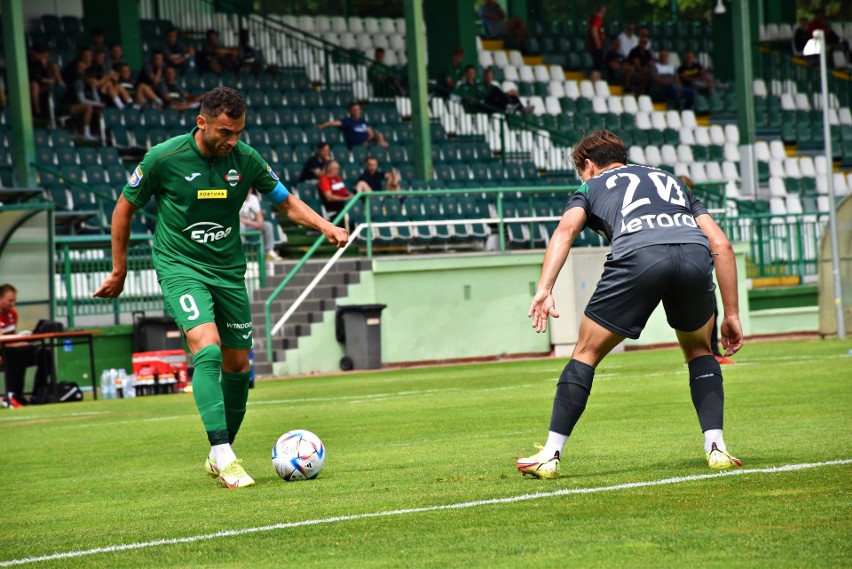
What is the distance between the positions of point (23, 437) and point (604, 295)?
25.9 ft

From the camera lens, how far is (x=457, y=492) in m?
7.04

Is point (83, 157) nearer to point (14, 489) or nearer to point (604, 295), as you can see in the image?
point (14, 489)

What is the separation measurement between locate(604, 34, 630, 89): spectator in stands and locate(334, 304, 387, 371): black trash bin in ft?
48.5

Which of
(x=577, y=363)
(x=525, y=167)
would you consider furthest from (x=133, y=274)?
(x=577, y=363)

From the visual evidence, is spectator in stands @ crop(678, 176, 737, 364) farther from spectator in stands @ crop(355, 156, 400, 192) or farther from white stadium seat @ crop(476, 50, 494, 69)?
white stadium seat @ crop(476, 50, 494, 69)

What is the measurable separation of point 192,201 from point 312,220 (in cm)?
79

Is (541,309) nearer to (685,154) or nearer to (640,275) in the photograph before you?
(640,275)

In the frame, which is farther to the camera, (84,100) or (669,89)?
(669,89)

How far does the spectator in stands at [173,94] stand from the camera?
1103 inches

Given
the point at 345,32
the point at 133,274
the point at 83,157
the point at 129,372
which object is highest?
the point at 345,32

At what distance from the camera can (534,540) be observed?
5406 mm

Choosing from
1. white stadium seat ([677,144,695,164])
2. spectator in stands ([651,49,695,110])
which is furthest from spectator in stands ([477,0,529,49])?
white stadium seat ([677,144,695,164])

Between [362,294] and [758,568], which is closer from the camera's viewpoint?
[758,568]

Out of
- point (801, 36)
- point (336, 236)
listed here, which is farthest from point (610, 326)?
point (801, 36)
